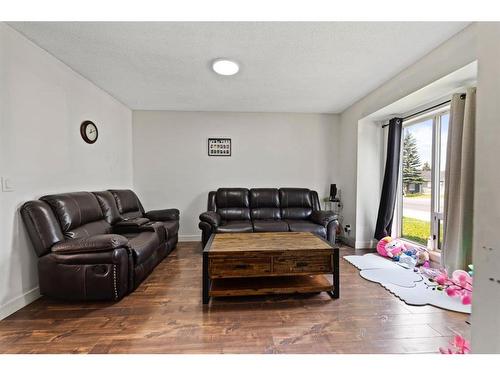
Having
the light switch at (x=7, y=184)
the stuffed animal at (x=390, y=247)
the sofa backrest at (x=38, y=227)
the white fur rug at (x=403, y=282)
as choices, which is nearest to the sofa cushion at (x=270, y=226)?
the white fur rug at (x=403, y=282)

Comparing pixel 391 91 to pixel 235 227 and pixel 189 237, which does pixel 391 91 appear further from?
pixel 189 237

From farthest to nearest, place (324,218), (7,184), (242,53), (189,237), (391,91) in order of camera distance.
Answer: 1. (189,237)
2. (324,218)
3. (391,91)
4. (242,53)
5. (7,184)

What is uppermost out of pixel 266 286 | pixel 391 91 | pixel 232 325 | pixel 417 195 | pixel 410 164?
pixel 391 91

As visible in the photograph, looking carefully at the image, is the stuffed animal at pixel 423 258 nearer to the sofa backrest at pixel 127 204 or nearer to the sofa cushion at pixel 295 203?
the sofa cushion at pixel 295 203

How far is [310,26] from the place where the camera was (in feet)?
5.65

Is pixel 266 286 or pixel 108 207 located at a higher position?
pixel 108 207

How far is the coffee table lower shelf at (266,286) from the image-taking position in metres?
1.91

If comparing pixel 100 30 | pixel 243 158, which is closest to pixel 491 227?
pixel 100 30

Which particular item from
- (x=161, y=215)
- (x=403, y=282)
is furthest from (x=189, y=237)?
(x=403, y=282)

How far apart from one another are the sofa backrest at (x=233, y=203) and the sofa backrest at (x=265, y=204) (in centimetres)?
11

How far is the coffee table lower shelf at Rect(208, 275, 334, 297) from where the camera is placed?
1910 millimetres

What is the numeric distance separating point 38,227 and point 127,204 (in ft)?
4.51

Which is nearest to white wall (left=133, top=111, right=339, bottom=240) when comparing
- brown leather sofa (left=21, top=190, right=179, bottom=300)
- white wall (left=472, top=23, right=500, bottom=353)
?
brown leather sofa (left=21, top=190, right=179, bottom=300)

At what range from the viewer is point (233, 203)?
12.3 feet
